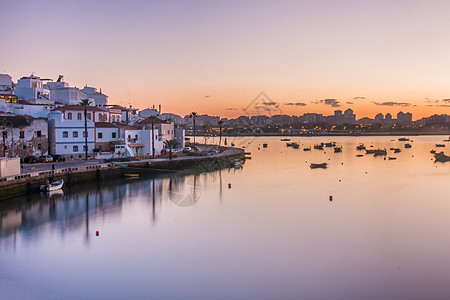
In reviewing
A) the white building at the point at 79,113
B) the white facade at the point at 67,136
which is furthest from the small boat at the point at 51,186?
the white building at the point at 79,113

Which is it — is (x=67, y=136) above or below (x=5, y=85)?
below

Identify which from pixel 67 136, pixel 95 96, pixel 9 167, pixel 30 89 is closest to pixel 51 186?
pixel 9 167

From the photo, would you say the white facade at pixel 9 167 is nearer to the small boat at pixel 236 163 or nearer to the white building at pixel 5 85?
the white building at pixel 5 85

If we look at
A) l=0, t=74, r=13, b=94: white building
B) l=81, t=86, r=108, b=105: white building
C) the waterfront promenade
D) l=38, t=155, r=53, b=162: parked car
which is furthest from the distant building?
l=81, t=86, r=108, b=105: white building

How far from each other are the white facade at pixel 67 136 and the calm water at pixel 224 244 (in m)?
7.91

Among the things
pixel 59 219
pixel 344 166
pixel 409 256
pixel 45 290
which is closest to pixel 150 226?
pixel 59 219

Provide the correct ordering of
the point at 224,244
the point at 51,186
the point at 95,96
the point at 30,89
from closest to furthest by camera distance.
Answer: the point at 224,244 < the point at 51,186 < the point at 30,89 < the point at 95,96

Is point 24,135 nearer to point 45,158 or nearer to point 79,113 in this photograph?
point 45,158

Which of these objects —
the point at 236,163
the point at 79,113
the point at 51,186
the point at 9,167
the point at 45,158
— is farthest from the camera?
the point at 236,163

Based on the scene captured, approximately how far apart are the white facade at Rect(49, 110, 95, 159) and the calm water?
311 inches

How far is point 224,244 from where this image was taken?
1822 centimetres

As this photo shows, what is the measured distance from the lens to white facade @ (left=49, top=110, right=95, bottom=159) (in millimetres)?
37031

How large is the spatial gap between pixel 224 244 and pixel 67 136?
86.3 ft

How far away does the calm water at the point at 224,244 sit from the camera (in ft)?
44.0
